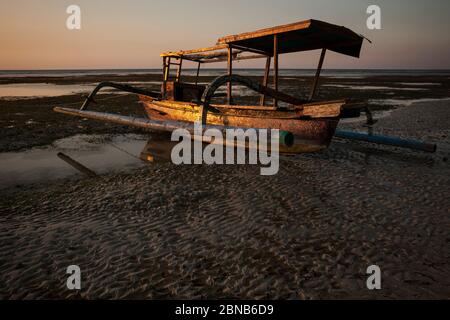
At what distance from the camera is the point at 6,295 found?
301 centimetres

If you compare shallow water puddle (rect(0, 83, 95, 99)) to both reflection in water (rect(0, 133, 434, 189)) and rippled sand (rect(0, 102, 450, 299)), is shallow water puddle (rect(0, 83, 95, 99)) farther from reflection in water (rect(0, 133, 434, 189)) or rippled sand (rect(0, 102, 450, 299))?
rippled sand (rect(0, 102, 450, 299))

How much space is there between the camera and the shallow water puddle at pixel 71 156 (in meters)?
6.85

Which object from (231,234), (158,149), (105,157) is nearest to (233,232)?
(231,234)

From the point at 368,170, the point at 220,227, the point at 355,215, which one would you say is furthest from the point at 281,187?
the point at 368,170

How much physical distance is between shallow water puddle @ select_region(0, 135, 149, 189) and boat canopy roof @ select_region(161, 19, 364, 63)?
4.60 meters

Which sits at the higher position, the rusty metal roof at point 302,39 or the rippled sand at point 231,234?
the rusty metal roof at point 302,39

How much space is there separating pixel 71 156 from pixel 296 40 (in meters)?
7.81

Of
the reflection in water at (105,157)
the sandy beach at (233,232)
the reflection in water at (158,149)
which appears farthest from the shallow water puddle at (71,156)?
the sandy beach at (233,232)

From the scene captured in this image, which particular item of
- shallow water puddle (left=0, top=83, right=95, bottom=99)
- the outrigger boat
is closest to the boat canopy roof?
the outrigger boat

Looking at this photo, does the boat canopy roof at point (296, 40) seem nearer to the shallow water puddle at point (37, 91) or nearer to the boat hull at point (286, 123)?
the boat hull at point (286, 123)

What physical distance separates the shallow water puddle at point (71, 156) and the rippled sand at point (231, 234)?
0.84m

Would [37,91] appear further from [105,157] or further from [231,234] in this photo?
[231,234]

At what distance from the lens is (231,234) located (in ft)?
13.7
